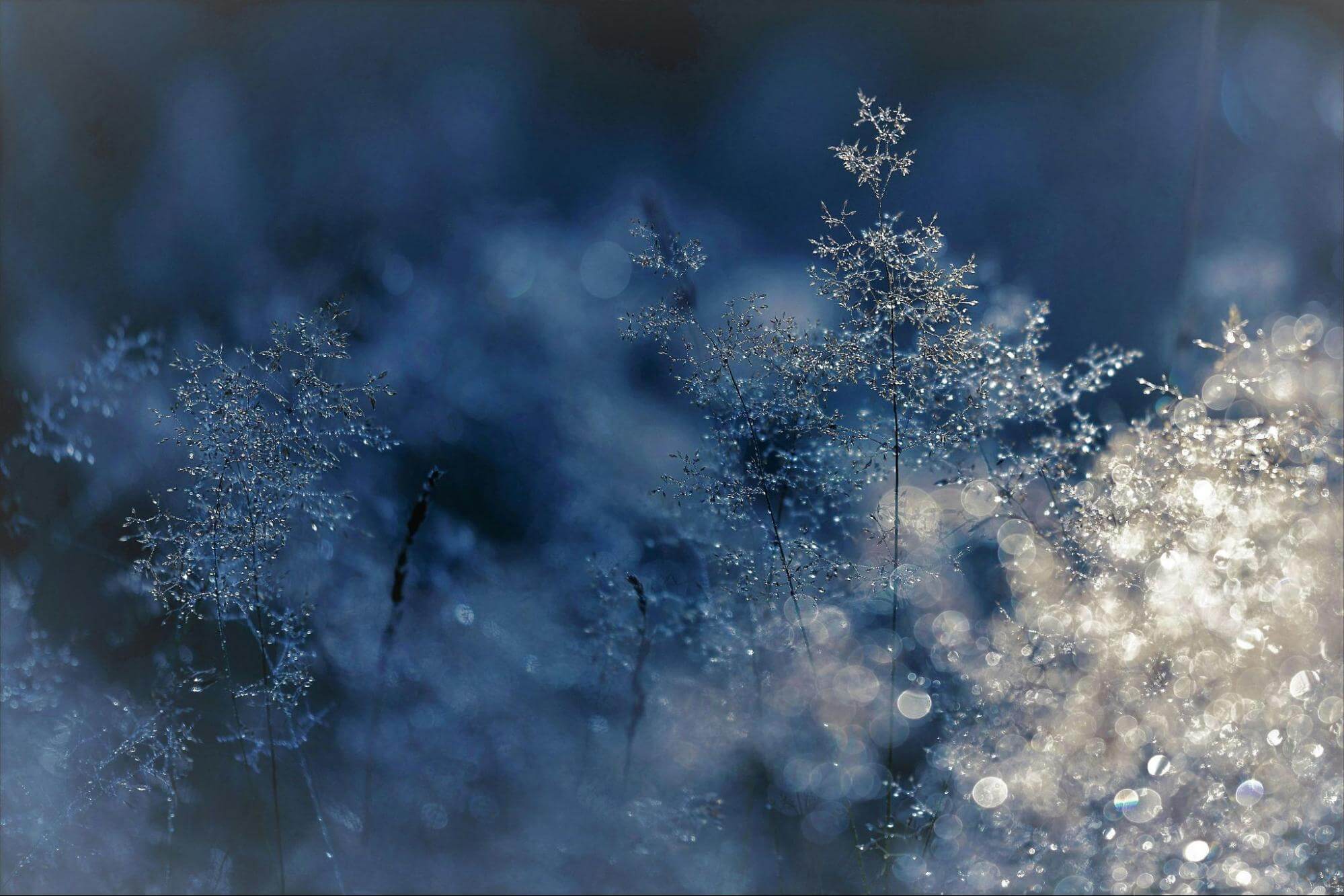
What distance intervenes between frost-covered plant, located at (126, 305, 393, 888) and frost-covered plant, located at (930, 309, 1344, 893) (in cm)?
136

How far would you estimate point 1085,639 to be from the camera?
141cm

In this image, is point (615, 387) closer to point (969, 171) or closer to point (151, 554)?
point (969, 171)

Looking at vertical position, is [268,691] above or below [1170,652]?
below

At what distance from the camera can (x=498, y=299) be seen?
1412mm

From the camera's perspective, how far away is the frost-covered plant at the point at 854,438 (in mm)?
1331

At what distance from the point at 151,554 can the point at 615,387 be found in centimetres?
110

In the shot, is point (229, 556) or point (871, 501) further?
point (229, 556)

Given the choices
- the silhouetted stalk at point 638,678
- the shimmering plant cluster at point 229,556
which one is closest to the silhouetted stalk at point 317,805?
the shimmering plant cluster at point 229,556

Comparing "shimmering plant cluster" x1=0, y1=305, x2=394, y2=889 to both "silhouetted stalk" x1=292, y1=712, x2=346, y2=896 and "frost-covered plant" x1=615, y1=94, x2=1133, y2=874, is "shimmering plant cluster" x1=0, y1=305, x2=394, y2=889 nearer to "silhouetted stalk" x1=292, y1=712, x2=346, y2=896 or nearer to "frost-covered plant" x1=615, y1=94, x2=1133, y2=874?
"silhouetted stalk" x1=292, y1=712, x2=346, y2=896

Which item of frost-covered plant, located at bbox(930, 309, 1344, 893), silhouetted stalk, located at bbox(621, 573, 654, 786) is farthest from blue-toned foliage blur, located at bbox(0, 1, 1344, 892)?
frost-covered plant, located at bbox(930, 309, 1344, 893)

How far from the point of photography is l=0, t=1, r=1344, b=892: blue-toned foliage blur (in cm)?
133

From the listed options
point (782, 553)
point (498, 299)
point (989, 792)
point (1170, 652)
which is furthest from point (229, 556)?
point (1170, 652)

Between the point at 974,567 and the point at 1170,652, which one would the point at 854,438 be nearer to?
the point at 974,567

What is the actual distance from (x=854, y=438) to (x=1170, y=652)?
0.78 m
